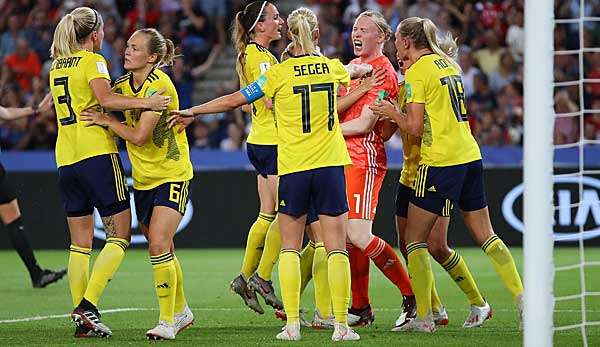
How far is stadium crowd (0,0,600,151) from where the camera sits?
17188 mm

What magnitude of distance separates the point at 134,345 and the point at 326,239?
1.40 meters

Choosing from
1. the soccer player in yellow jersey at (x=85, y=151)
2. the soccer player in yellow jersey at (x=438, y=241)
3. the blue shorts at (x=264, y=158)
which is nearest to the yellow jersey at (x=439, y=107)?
the soccer player in yellow jersey at (x=438, y=241)

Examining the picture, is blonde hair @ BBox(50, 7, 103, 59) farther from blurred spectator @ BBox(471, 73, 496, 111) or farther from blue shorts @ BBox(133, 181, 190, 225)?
blurred spectator @ BBox(471, 73, 496, 111)

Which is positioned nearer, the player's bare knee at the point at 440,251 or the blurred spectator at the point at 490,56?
the player's bare knee at the point at 440,251

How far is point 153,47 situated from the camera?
7.87m

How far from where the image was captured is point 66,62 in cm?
790

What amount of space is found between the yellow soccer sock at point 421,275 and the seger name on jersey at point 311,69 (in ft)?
4.90

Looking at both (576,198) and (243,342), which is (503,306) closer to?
(243,342)

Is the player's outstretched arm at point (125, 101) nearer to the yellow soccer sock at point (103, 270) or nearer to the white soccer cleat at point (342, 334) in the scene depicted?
the yellow soccer sock at point (103, 270)

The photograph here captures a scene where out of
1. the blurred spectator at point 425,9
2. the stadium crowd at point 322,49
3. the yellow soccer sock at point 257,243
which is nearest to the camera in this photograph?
the yellow soccer sock at point 257,243

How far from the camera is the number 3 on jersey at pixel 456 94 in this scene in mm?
7969

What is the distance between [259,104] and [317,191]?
1.62m

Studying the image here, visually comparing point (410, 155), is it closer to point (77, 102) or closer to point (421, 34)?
point (421, 34)

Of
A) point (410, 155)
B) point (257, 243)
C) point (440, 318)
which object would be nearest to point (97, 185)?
point (257, 243)
